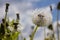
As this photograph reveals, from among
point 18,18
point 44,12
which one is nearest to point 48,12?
point 44,12

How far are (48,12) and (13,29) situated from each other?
0.20 meters

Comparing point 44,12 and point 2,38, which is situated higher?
point 44,12

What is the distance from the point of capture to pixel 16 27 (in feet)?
2.56

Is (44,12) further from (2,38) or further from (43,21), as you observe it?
(2,38)

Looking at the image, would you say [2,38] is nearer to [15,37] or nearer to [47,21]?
[15,37]

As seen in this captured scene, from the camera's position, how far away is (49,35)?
90 centimetres

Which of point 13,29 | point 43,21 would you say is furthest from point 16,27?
point 43,21

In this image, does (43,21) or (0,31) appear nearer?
(0,31)

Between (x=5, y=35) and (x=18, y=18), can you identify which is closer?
(x=5, y=35)

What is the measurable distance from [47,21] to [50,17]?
2 centimetres

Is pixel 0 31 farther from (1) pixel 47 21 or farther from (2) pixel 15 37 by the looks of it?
(1) pixel 47 21

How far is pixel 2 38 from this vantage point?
72 centimetres

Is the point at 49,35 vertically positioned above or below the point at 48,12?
below

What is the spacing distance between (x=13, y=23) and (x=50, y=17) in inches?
6.8
